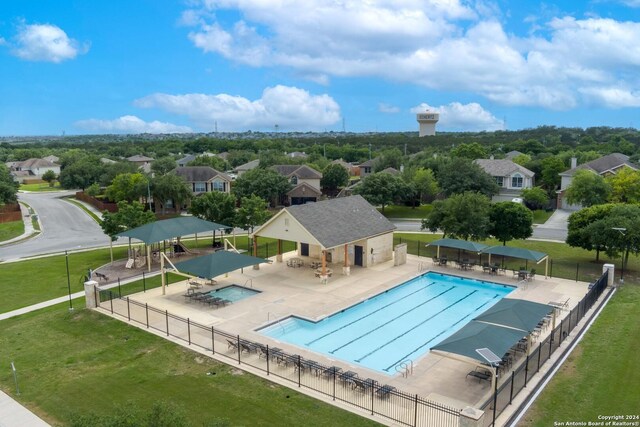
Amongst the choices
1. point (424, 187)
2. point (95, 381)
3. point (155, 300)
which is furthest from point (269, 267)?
point (424, 187)

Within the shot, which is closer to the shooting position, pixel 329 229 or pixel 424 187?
pixel 329 229

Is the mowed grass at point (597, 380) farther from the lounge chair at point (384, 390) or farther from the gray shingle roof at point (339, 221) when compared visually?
the gray shingle roof at point (339, 221)

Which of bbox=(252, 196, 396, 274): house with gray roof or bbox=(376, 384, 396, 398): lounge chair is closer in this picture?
bbox=(376, 384, 396, 398): lounge chair

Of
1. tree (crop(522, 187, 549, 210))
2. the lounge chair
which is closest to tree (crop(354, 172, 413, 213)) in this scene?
tree (crop(522, 187, 549, 210))

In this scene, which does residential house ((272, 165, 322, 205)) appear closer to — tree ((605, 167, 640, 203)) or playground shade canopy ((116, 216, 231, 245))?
playground shade canopy ((116, 216, 231, 245))

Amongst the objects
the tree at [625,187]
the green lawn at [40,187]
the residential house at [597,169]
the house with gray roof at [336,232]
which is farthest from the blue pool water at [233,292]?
the green lawn at [40,187]

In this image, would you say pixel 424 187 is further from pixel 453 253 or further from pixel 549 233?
pixel 453 253
